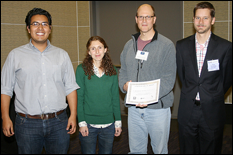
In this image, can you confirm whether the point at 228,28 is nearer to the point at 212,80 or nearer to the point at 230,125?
the point at 230,125

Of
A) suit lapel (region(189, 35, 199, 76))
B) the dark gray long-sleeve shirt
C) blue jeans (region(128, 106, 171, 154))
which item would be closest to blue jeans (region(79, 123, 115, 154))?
blue jeans (region(128, 106, 171, 154))

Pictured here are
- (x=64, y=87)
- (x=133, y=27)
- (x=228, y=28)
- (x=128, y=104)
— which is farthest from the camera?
(x=133, y=27)

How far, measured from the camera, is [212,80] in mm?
2148

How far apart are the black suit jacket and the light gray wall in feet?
7.64

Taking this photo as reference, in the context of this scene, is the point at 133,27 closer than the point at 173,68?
No

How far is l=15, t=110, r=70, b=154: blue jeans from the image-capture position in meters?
1.94

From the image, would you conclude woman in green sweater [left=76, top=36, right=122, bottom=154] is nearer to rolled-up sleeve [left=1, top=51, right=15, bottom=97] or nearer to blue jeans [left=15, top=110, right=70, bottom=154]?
blue jeans [left=15, top=110, right=70, bottom=154]

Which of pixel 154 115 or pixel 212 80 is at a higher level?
pixel 212 80

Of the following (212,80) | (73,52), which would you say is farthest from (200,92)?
(73,52)

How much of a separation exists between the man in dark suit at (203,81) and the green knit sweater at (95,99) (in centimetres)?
76

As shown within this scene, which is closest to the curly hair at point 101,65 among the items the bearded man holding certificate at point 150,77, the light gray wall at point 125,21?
the bearded man holding certificate at point 150,77

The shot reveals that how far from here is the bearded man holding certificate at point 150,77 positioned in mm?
2117

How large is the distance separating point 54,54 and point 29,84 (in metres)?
0.35

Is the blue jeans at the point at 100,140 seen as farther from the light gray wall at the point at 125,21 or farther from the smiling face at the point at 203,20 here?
the light gray wall at the point at 125,21
